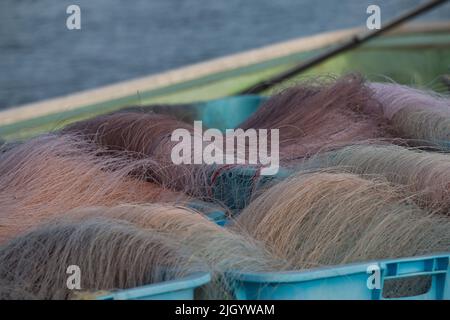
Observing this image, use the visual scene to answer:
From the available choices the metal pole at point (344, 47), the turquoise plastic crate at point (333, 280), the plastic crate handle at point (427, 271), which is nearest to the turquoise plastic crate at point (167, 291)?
the turquoise plastic crate at point (333, 280)

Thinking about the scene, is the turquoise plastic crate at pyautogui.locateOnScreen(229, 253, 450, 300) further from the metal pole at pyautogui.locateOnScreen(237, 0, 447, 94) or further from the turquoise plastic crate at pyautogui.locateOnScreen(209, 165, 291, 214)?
the metal pole at pyautogui.locateOnScreen(237, 0, 447, 94)

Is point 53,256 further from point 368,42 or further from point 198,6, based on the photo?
point 198,6

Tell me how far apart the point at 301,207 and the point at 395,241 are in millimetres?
326

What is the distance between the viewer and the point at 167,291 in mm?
2455

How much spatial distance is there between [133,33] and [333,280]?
1733 cm

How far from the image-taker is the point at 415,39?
26.1 ft

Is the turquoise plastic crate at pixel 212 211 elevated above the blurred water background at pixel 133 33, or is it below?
below

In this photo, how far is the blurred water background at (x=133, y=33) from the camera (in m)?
16.7

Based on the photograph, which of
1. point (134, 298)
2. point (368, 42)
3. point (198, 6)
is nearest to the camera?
point (134, 298)

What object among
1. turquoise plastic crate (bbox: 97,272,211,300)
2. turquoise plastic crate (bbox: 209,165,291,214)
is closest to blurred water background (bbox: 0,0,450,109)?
turquoise plastic crate (bbox: 209,165,291,214)

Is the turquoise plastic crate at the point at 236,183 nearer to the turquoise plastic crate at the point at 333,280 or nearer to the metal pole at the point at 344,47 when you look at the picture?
the turquoise plastic crate at the point at 333,280

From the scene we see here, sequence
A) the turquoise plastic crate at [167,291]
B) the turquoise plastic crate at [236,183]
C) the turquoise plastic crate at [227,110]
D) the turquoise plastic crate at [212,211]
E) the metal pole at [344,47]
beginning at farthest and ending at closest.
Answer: the metal pole at [344,47] < the turquoise plastic crate at [227,110] < the turquoise plastic crate at [236,183] < the turquoise plastic crate at [212,211] < the turquoise plastic crate at [167,291]

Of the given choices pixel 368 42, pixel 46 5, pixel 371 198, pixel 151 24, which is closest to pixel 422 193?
pixel 371 198

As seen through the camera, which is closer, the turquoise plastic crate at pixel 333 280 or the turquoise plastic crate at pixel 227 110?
the turquoise plastic crate at pixel 333 280
